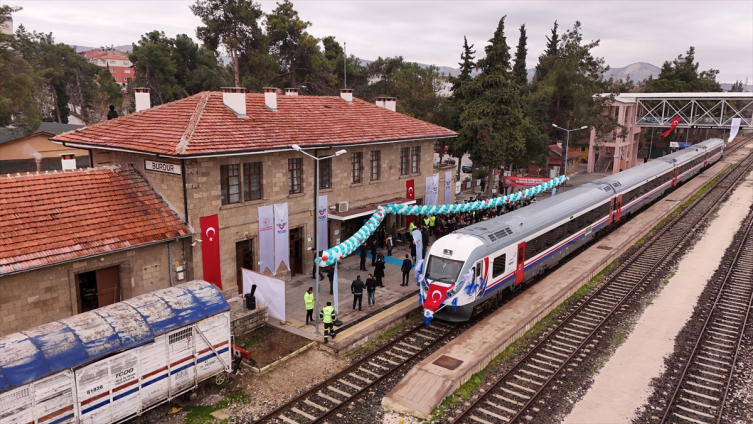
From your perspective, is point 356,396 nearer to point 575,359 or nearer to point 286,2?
point 575,359

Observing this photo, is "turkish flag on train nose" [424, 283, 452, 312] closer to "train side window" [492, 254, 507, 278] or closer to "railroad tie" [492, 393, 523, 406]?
"train side window" [492, 254, 507, 278]

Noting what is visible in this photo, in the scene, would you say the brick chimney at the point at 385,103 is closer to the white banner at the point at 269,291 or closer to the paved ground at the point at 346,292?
the paved ground at the point at 346,292

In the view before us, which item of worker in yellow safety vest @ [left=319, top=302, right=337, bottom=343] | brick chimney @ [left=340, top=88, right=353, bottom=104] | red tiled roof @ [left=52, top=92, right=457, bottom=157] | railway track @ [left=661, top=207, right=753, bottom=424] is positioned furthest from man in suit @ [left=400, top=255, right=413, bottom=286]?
brick chimney @ [left=340, top=88, right=353, bottom=104]

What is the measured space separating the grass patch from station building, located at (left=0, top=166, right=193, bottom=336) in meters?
6.23

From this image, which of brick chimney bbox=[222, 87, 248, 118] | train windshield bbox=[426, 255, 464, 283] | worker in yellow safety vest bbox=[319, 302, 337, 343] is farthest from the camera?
brick chimney bbox=[222, 87, 248, 118]

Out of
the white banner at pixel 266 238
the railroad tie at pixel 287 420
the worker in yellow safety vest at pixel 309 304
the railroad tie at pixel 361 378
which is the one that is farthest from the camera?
the white banner at pixel 266 238

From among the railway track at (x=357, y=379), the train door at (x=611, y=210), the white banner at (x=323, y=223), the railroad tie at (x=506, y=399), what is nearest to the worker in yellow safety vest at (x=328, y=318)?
the railway track at (x=357, y=379)

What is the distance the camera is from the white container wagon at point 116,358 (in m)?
10.6

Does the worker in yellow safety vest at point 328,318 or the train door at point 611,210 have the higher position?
the train door at point 611,210

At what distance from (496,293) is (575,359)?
14.3ft

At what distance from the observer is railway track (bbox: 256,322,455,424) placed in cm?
1331

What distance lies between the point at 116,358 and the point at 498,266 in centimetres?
1338

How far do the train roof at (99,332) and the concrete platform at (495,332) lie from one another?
5801 mm

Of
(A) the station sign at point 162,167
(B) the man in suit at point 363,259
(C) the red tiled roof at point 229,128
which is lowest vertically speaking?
(B) the man in suit at point 363,259
